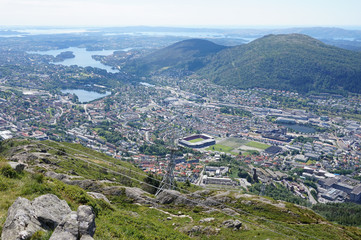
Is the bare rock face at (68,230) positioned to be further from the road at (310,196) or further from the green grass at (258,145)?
the green grass at (258,145)

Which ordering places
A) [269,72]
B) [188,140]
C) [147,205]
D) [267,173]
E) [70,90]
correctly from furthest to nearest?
[269,72]
[70,90]
[188,140]
[267,173]
[147,205]

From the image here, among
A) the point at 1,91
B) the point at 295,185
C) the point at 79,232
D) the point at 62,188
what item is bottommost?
the point at 295,185

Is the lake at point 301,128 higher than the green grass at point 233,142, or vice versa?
the green grass at point 233,142

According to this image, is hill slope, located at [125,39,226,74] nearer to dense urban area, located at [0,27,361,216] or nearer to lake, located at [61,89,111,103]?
dense urban area, located at [0,27,361,216]

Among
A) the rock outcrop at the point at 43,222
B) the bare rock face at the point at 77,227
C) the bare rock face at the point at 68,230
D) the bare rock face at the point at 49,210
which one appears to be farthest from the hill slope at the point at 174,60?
the bare rock face at the point at 68,230

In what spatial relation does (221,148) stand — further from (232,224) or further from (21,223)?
(21,223)

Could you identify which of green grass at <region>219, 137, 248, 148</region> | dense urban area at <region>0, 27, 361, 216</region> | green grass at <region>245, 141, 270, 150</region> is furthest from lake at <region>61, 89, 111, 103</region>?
green grass at <region>245, 141, 270, 150</region>

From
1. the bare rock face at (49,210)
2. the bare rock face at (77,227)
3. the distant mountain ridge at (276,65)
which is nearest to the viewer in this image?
the bare rock face at (77,227)

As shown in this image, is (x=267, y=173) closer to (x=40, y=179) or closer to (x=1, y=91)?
(x=40, y=179)

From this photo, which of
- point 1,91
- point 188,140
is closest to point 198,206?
point 188,140
